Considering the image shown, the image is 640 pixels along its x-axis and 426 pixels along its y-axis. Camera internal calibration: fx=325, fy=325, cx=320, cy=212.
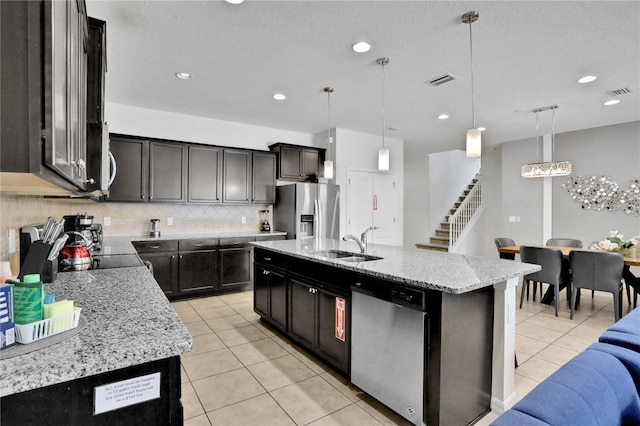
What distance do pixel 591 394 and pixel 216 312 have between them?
12.8ft

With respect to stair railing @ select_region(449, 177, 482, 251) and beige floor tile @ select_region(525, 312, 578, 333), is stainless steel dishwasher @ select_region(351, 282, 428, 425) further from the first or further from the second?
stair railing @ select_region(449, 177, 482, 251)

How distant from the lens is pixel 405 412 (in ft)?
6.34

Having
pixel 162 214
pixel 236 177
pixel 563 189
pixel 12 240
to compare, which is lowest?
pixel 12 240

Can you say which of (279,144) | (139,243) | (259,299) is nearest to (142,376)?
(259,299)

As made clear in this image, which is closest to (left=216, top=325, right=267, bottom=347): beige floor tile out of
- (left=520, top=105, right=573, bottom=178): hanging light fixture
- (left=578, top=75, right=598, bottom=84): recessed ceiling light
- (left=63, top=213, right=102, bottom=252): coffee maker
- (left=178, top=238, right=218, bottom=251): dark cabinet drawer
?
(left=63, top=213, right=102, bottom=252): coffee maker

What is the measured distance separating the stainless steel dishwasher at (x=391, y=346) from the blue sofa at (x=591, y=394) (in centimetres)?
83

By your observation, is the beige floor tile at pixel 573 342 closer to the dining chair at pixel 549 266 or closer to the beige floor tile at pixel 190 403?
the dining chair at pixel 549 266

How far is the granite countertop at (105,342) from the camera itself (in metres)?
0.81

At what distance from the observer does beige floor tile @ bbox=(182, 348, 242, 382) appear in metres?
2.59

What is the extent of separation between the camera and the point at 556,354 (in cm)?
297

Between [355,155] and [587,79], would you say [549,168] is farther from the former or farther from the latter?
[355,155]

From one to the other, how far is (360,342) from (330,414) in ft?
1.57

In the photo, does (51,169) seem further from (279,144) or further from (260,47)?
(279,144)

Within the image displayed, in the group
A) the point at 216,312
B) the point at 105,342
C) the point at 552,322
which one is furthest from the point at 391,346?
the point at 552,322
